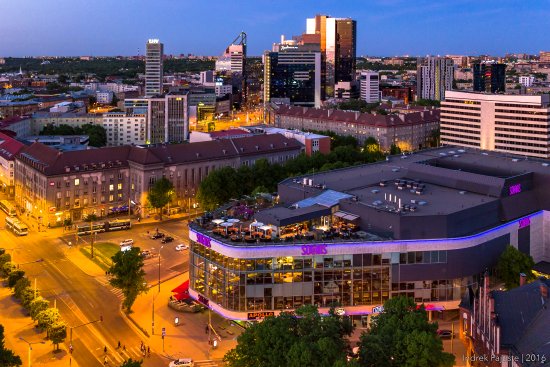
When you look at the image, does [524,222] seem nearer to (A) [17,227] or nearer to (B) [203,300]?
(B) [203,300]

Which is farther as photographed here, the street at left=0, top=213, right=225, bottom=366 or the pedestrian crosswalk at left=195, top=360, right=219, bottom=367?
the street at left=0, top=213, right=225, bottom=366

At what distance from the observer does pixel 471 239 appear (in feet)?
186

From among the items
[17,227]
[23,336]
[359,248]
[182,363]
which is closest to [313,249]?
[359,248]

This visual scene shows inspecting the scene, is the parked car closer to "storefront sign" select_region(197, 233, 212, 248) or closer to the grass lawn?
the grass lawn

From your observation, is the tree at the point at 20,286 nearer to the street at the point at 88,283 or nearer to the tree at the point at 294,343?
the street at the point at 88,283

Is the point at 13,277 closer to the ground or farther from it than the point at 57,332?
farther from it

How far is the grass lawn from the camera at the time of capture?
72.1 metres

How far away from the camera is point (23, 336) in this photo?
53531 millimetres

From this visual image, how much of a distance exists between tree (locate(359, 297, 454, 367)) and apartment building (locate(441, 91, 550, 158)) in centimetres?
9044

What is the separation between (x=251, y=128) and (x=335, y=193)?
75865mm

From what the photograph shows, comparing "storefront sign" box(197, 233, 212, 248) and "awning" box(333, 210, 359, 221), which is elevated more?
"awning" box(333, 210, 359, 221)

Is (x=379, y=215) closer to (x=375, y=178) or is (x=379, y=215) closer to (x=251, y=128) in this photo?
(x=375, y=178)

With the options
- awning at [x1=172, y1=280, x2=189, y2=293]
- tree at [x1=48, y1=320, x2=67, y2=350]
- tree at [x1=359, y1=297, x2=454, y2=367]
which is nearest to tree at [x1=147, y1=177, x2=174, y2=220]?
awning at [x1=172, y1=280, x2=189, y2=293]

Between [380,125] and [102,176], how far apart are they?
237 ft
